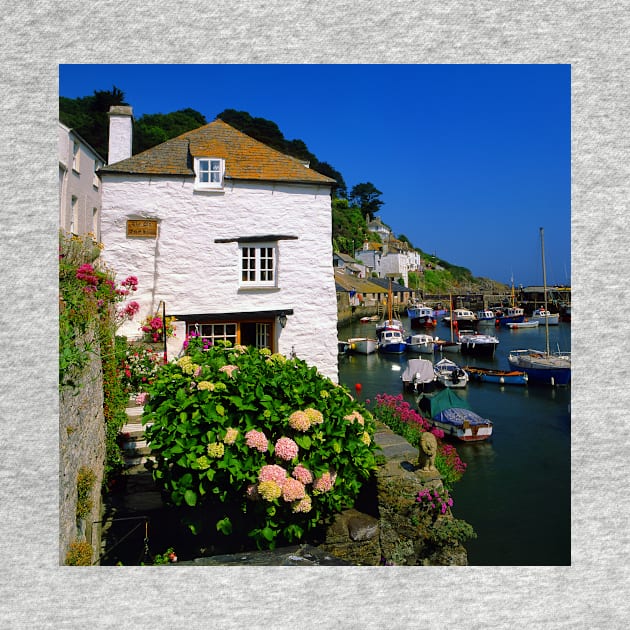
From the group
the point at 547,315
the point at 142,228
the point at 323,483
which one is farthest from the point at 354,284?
the point at 323,483

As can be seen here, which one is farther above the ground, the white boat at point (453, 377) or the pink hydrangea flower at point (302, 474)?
the pink hydrangea flower at point (302, 474)

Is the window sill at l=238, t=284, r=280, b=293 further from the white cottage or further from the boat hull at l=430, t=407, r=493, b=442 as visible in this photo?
the boat hull at l=430, t=407, r=493, b=442

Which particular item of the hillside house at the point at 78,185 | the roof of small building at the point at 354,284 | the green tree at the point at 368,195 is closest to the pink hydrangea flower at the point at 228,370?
the hillside house at the point at 78,185

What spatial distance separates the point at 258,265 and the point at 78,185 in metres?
2.02

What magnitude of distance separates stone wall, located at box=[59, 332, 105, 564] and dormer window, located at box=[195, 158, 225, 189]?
2.42 m

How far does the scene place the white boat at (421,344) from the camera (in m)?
22.3

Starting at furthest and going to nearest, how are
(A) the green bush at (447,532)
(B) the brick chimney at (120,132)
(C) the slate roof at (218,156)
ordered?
(C) the slate roof at (218,156) < (B) the brick chimney at (120,132) < (A) the green bush at (447,532)

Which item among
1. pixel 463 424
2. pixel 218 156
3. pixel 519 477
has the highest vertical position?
pixel 218 156

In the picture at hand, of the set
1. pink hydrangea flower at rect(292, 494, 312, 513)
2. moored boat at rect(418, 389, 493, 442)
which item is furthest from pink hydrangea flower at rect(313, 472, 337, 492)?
moored boat at rect(418, 389, 493, 442)

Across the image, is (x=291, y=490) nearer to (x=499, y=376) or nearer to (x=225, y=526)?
(x=225, y=526)

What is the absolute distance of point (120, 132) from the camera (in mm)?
5566

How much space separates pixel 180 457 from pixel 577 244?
2935mm

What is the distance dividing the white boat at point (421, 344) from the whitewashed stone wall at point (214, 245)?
16944 millimetres

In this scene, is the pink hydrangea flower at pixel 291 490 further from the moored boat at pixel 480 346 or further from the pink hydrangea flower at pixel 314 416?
the moored boat at pixel 480 346
